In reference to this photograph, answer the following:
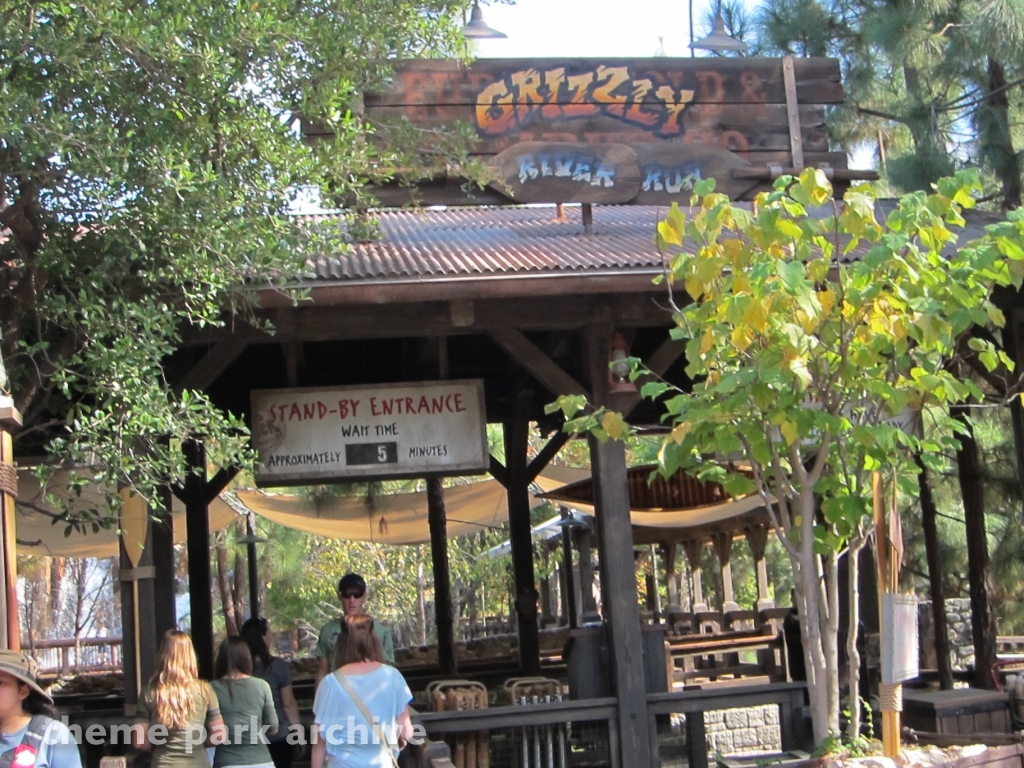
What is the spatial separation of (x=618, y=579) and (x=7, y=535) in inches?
153

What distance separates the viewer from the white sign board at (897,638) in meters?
5.30

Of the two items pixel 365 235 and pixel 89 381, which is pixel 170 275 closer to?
pixel 89 381

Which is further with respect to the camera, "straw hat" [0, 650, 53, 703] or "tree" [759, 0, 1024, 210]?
"tree" [759, 0, 1024, 210]

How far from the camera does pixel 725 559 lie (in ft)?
60.0

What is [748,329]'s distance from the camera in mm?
5191

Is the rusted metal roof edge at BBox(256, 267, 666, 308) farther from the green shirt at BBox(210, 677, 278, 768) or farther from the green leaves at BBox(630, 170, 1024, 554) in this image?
the green shirt at BBox(210, 677, 278, 768)

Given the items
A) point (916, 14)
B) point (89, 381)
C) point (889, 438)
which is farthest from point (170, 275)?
point (916, 14)

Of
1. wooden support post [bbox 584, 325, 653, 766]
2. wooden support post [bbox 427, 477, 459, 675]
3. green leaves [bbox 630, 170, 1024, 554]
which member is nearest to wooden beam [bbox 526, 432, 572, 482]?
wooden support post [bbox 427, 477, 459, 675]

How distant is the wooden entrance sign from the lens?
27.1 feet

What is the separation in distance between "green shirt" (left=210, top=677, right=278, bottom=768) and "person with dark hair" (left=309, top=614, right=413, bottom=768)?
1.97ft

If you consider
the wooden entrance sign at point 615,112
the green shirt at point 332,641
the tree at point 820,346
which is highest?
the wooden entrance sign at point 615,112

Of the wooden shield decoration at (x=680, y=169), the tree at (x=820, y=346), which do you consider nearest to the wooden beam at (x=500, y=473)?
the wooden shield decoration at (x=680, y=169)

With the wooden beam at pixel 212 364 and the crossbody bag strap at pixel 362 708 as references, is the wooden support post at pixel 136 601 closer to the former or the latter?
the wooden beam at pixel 212 364

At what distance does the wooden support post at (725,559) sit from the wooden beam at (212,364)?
34.9 ft
